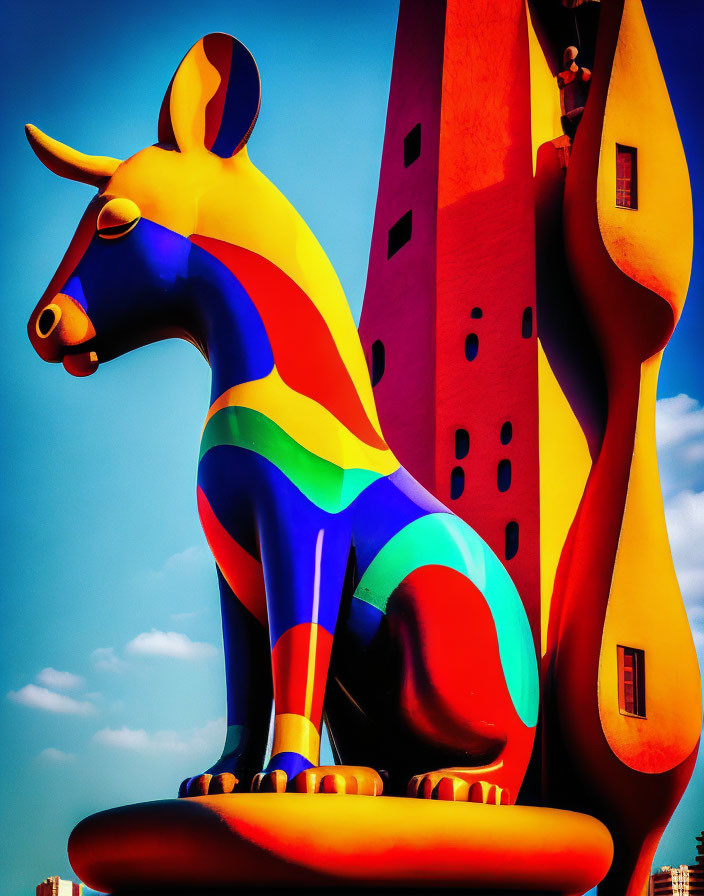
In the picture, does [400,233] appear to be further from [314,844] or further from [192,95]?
[314,844]

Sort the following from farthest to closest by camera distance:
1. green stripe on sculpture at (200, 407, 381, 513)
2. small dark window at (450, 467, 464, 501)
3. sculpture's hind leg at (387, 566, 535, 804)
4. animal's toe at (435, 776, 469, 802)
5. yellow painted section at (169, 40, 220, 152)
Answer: small dark window at (450, 467, 464, 501) < yellow painted section at (169, 40, 220, 152) < green stripe on sculpture at (200, 407, 381, 513) < sculpture's hind leg at (387, 566, 535, 804) < animal's toe at (435, 776, 469, 802)

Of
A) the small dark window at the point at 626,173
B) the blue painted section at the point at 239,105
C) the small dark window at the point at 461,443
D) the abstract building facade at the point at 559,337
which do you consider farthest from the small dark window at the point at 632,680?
the blue painted section at the point at 239,105

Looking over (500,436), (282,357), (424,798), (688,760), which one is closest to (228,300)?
(282,357)

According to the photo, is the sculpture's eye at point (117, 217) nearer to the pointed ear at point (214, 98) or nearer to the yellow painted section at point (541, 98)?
the pointed ear at point (214, 98)

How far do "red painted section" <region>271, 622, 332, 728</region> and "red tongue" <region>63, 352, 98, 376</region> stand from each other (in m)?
1.76

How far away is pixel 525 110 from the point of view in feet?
24.5

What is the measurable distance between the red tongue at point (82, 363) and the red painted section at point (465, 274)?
210 cm

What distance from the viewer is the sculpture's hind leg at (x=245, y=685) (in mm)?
5750

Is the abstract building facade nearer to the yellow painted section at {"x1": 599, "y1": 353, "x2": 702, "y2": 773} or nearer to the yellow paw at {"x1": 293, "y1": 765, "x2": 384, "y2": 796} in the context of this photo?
the yellow painted section at {"x1": 599, "y1": 353, "x2": 702, "y2": 773}

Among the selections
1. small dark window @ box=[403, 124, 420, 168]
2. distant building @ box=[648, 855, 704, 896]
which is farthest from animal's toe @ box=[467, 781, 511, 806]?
small dark window @ box=[403, 124, 420, 168]

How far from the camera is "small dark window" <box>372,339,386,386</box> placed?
7.93 m

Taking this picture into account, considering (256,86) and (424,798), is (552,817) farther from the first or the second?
(256,86)

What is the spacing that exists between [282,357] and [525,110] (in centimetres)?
261

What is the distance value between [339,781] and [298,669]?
566 millimetres
